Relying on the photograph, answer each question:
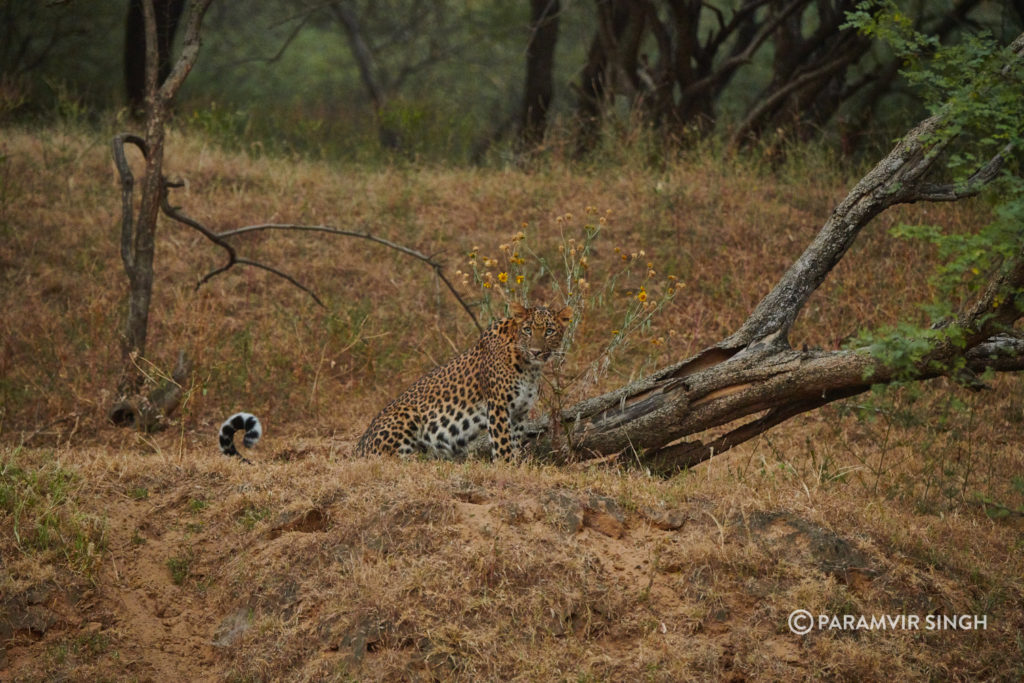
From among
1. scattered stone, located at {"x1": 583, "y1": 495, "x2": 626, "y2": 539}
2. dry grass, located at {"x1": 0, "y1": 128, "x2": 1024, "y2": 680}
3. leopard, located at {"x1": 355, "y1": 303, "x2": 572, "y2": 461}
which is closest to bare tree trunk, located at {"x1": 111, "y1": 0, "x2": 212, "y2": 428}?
dry grass, located at {"x1": 0, "y1": 128, "x2": 1024, "y2": 680}

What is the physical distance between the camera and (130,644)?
5.91m

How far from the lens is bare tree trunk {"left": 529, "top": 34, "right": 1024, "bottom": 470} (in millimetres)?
6773

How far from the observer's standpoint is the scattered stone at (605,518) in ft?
20.9

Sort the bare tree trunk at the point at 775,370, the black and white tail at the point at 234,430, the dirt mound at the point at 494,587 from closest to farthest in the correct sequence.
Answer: the dirt mound at the point at 494,587
the bare tree trunk at the point at 775,370
the black and white tail at the point at 234,430

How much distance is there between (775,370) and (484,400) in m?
2.06

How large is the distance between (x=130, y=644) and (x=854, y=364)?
14.7ft

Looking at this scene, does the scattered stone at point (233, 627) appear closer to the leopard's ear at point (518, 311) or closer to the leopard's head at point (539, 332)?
the leopard's head at point (539, 332)

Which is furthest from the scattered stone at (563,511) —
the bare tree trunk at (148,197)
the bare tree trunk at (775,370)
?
the bare tree trunk at (148,197)

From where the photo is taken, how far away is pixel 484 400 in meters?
7.83

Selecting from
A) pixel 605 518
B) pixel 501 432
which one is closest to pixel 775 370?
pixel 605 518

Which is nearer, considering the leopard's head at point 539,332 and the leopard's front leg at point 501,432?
the leopard's head at point 539,332

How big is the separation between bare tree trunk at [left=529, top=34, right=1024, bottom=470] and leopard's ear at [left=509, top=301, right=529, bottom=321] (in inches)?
29.3

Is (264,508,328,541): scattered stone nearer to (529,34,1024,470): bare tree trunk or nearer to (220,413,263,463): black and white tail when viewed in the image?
(220,413,263,463): black and white tail

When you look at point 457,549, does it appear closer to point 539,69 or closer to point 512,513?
point 512,513
